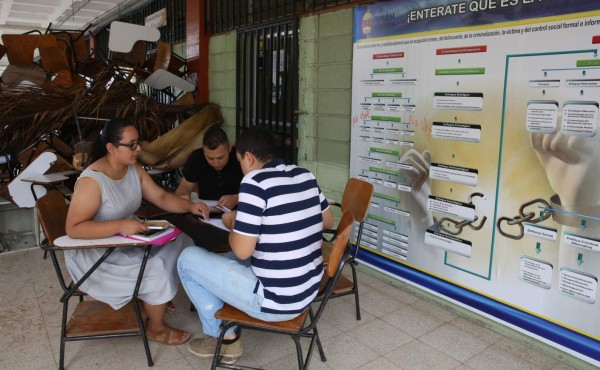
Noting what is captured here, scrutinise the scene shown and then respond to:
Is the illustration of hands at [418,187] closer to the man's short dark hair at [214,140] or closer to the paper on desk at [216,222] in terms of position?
the man's short dark hair at [214,140]

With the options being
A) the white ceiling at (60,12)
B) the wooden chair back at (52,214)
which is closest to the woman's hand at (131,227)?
the wooden chair back at (52,214)

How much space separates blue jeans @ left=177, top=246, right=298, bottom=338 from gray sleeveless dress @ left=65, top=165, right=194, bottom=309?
267 millimetres

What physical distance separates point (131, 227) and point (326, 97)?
6.73 feet

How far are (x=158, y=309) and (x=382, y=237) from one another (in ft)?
5.31

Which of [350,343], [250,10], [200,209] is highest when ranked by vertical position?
[250,10]

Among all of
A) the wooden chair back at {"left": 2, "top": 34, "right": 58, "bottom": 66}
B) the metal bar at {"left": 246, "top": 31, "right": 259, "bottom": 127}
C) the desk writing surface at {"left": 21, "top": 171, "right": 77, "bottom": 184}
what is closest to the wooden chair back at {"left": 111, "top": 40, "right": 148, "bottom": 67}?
the wooden chair back at {"left": 2, "top": 34, "right": 58, "bottom": 66}

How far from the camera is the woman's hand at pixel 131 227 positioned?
2.10 m

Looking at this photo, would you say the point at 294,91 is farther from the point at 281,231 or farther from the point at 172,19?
the point at 172,19

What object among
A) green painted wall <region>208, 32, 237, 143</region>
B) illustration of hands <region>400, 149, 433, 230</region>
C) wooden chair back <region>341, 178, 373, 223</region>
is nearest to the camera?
wooden chair back <region>341, 178, 373, 223</region>

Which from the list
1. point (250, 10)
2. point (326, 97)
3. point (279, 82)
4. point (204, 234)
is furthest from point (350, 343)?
point (250, 10)

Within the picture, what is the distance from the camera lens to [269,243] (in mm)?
1801

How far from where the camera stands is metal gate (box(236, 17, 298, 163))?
13.3 ft

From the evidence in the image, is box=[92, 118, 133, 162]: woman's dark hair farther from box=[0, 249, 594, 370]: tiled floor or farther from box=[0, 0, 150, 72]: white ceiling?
box=[0, 0, 150, 72]: white ceiling

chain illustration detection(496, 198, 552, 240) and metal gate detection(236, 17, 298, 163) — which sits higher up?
metal gate detection(236, 17, 298, 163)
